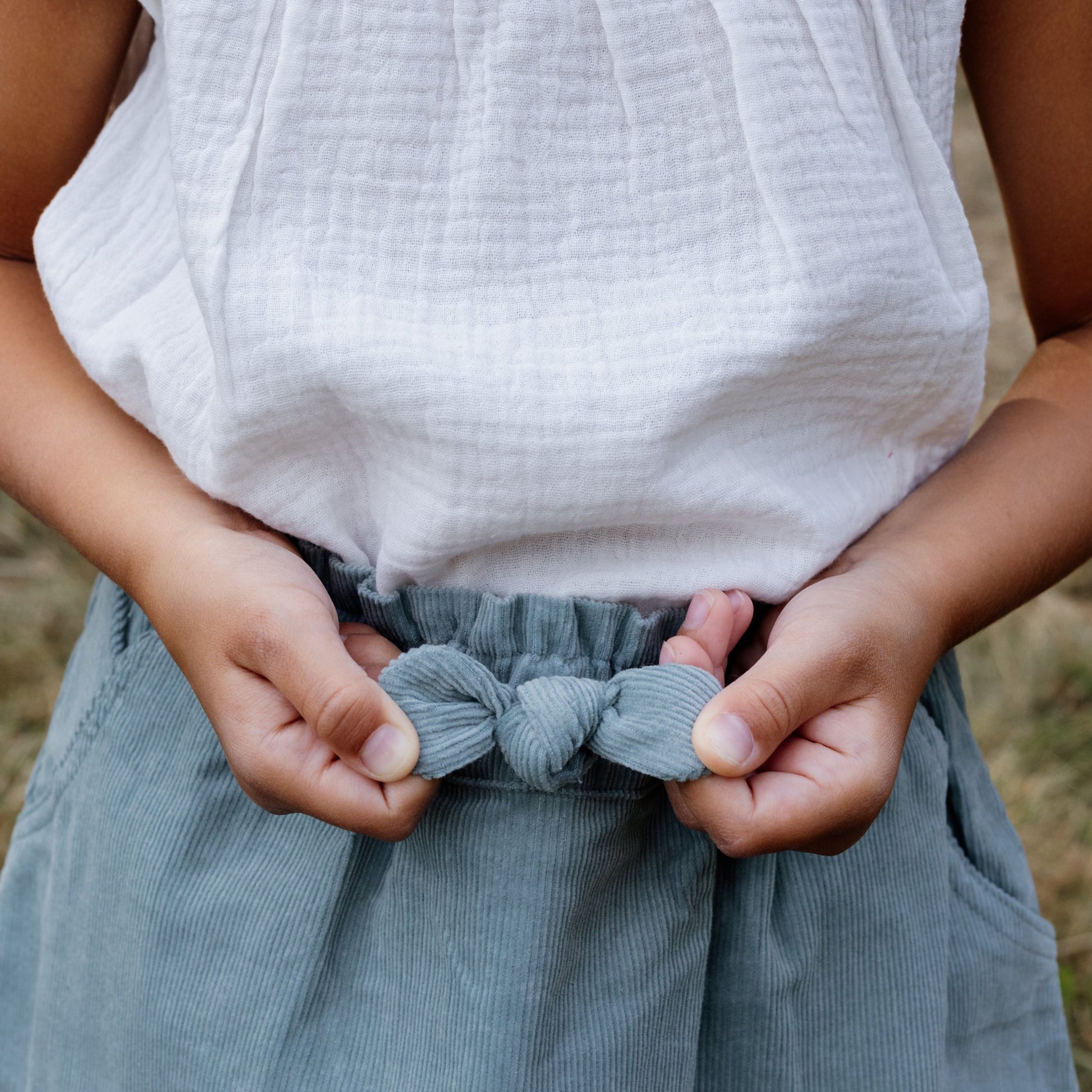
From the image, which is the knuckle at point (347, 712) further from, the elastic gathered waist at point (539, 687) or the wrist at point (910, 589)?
the wrist at point (910, 589)

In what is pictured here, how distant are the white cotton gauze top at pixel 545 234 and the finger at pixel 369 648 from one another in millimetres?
71

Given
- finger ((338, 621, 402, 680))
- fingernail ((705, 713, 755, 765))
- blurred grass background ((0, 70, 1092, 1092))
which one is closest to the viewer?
fingernail ((705, 713, 755, 765))

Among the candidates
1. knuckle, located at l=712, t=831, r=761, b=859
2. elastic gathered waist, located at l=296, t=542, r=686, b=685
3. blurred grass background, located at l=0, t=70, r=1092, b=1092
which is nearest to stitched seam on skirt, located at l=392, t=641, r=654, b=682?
elastic gathered waist, located at l=296, t=542, r=686, b=685

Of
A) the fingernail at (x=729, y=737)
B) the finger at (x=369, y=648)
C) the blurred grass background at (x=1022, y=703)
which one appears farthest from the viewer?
the blurred grass background at (x=1022, y=703)

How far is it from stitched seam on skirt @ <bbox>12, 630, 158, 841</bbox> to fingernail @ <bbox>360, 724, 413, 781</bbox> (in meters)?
0.25

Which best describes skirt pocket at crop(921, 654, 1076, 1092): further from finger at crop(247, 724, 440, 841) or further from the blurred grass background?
the blurred grass background

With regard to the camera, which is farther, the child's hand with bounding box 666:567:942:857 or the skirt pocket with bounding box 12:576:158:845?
the skirt pocket with bounding box 12:576:158:845

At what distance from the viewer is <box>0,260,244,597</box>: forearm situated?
719 millimetres

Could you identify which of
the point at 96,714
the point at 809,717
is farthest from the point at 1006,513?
the point at 96,714

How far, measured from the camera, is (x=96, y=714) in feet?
2.47

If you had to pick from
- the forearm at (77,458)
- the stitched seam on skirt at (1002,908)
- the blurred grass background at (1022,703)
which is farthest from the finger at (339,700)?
the blurred grass background at (1022,703)

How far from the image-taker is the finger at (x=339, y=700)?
0.57 m

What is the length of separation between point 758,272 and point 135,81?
484 millimetres

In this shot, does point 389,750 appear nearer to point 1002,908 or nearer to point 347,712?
point 347,712
